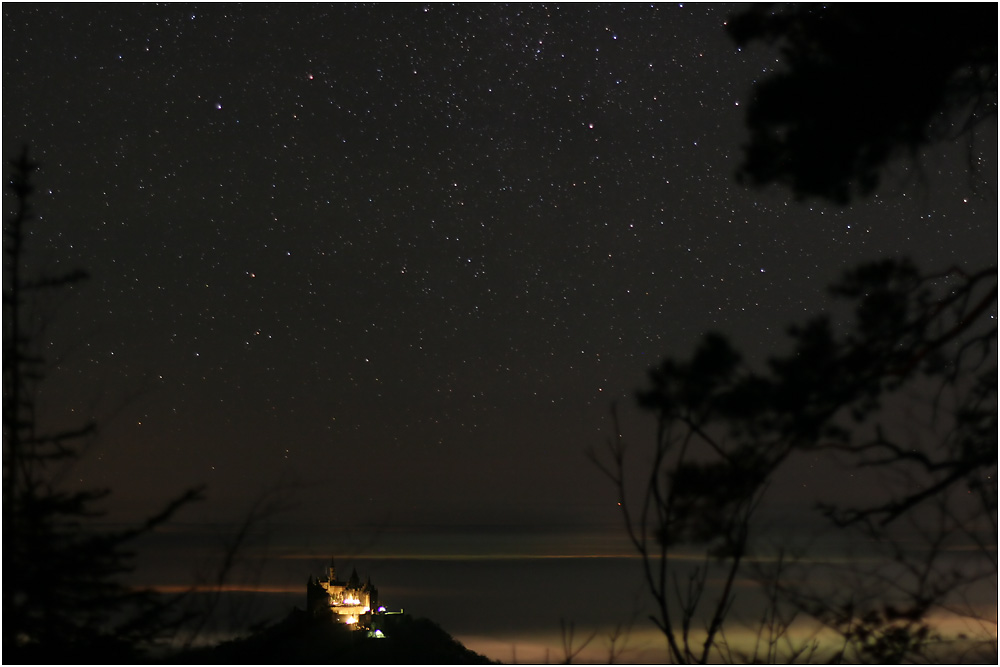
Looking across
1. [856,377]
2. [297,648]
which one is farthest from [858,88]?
[297,648]

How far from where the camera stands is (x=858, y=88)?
410 cm

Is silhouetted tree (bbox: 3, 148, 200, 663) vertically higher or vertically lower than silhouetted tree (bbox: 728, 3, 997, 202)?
lower

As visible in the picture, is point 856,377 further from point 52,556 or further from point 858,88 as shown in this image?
Answer: point 52,556

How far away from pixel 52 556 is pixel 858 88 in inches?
151

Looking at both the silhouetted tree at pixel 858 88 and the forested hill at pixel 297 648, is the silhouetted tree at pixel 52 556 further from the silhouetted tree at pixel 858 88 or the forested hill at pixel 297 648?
the silhouetted tree at pixel 858 88

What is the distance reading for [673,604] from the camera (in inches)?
120

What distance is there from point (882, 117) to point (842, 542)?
1.99 meters

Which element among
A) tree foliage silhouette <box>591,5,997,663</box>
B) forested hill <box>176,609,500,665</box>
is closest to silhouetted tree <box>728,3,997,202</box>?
tree foliage silhouette <box>591,5,997,663</box>

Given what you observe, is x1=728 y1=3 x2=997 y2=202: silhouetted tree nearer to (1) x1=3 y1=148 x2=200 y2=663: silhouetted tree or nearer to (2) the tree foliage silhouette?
(2) the tree foliage silhouette

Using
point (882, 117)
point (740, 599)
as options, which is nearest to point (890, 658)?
point (740, 599)

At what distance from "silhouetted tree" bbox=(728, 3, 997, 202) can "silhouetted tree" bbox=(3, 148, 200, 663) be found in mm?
3123

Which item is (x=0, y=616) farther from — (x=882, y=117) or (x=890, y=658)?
(x=882, y=117)

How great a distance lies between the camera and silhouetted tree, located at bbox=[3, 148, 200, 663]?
2.97 m

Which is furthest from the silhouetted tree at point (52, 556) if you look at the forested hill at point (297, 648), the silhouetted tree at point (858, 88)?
the silhouetted tree at point (858, 88)
